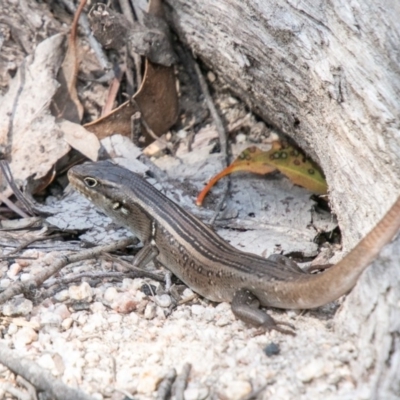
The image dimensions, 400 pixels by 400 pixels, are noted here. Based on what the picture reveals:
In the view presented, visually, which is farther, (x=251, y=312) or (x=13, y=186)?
(x=13, y=186)

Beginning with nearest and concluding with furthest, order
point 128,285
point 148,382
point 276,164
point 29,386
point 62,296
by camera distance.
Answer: point 148,382 < point 29,386 < point 62,296 < point 128,285 < point 276,164

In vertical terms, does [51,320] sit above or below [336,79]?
below

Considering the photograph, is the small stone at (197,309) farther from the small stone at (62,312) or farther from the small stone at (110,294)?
the small stone at (62,312)

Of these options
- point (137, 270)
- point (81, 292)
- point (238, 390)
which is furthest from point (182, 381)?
point (137, 270)

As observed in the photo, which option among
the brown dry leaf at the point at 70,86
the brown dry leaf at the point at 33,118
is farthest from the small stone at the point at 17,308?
the brown dry leaf at the point at 70,86

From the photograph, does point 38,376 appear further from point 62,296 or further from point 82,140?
point 82,140

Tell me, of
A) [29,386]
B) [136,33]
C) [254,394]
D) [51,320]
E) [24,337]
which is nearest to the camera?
[254,394]

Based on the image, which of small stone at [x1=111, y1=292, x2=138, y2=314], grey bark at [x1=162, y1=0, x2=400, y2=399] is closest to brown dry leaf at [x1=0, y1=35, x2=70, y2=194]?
grey bark at [x1=162, y1=0, x2=400, y2=399]
